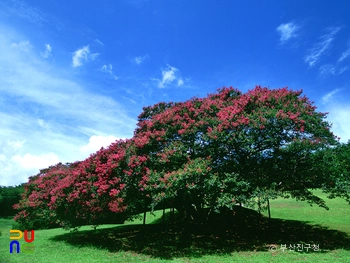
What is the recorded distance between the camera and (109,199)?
16.2m

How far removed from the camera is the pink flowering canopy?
14383 mm

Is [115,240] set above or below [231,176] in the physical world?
below

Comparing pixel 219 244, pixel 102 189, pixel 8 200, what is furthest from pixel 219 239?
pixel 8 200

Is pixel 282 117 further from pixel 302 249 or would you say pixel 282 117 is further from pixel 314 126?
pixel 302 249

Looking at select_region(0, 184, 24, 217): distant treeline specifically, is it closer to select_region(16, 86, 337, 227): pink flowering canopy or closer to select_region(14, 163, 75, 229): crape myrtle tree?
select_region(14, 163, 75, 229): crape myrtle tree

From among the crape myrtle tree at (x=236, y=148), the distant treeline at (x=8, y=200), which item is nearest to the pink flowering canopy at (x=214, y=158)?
the crape myrtle tree at (x=236, y=148)

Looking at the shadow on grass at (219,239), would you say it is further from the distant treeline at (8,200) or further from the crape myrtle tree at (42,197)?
the distant treeline at (8,200)

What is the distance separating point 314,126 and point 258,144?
375 centimetres

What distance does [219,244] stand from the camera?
56.0ft

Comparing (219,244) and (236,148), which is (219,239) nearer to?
(219,244)

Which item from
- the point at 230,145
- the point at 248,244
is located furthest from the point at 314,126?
the point at 248,244

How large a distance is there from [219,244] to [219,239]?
1.63 metres

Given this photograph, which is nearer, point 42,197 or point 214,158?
point 214,158

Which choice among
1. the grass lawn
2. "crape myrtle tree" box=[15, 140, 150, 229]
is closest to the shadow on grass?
the grass lawn
